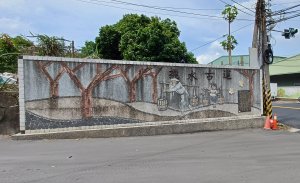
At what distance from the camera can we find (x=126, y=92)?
1484 cm

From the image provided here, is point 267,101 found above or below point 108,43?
below

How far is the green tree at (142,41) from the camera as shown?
3284 cm

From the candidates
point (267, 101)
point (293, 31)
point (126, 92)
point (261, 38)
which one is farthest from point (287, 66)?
point (126, 92)

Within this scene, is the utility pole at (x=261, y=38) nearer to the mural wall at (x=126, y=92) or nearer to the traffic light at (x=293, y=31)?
the mural wall at (x=126, y=92)

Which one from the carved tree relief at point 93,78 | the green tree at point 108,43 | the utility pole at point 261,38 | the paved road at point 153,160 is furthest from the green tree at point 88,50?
the utility pole at point 261,38

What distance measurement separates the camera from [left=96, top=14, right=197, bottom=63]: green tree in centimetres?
3284

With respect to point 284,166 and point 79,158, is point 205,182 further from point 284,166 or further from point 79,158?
point 79,158

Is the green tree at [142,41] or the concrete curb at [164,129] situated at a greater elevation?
the green tree at [142,41]

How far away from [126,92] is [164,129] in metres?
2.09

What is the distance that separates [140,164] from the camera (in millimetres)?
9164

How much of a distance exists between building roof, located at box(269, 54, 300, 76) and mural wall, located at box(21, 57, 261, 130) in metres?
37.6

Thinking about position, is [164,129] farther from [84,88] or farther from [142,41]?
[142,41]

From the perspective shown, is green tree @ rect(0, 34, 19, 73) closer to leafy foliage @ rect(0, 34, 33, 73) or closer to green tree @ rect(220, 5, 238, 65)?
leafy foliage @ rect(0, 34, 33, 73)

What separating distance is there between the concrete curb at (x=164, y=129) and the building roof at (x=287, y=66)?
37.9 m
